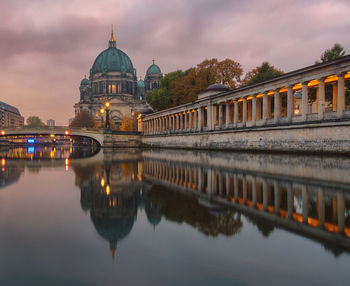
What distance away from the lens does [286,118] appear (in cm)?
2983

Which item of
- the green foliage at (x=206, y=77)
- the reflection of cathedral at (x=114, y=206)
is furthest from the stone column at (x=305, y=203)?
the green foliage at (x=206, y=77)

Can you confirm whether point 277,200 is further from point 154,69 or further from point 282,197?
point 154,69

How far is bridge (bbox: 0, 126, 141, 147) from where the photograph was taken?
62.6 m

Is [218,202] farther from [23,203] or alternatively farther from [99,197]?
Result: [23,203]

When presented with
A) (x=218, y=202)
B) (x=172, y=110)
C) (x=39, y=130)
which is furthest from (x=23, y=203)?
(x=39, y=130)

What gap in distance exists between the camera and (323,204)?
712 cm

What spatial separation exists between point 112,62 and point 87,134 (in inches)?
3579

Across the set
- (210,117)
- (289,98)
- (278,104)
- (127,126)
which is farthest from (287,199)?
(127,126)

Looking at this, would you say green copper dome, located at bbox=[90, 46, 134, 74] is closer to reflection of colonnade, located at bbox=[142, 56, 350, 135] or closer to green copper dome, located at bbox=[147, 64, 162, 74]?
green copper dome, located at bbox=[147, 64, 162, 74]

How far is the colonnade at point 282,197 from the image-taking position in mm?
5926

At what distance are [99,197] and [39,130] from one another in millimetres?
60328

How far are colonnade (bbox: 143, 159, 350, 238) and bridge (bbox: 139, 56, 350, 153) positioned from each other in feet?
53.4

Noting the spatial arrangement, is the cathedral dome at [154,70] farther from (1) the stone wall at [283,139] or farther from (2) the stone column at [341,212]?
(2) the stone column at [341,212]

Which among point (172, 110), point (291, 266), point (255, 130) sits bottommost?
point (291, 266)
